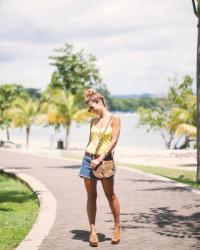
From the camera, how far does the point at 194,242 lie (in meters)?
6.79

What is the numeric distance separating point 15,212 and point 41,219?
51.7 inches

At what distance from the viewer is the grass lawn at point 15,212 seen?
720cm

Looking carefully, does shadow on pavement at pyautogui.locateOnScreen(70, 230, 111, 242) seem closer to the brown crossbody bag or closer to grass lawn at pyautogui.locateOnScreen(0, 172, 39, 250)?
grass lawn at pyautogui.locateOnScreen(0, 172, 39, 250)

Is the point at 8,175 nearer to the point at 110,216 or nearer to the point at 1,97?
the point at 110,216

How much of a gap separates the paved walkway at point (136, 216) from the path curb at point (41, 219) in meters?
0.10

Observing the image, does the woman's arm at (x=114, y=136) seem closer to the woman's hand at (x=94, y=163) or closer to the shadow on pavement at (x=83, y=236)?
the woman's hand at (x=94, y=163)

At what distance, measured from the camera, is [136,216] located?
28.5 feet

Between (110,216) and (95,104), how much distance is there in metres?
2.68

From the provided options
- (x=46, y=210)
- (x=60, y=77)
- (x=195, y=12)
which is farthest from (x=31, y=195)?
(x=60, y=77)

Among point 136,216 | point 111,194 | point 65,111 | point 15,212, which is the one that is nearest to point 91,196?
point 111,194

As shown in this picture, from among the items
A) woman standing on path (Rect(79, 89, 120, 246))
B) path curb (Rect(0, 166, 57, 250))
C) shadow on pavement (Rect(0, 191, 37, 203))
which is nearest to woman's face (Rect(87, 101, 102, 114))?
woman standing on path (Rect(79, 89, 120, 246))

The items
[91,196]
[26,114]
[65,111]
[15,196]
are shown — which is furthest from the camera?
[26,114]

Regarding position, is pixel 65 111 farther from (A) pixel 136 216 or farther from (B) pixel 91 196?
(B) pixel 91 196

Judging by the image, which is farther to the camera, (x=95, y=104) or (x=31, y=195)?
(x=31, y=195)
